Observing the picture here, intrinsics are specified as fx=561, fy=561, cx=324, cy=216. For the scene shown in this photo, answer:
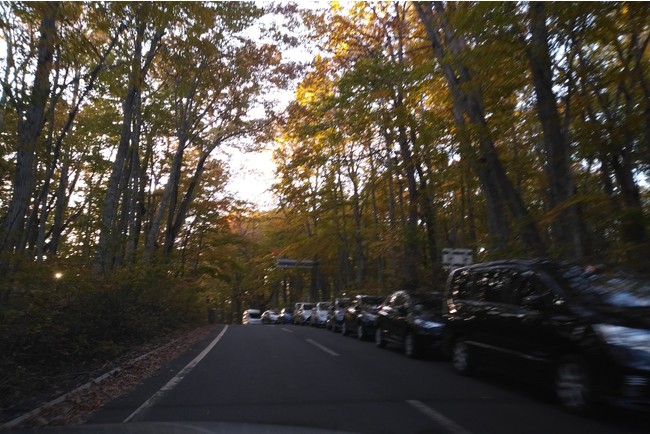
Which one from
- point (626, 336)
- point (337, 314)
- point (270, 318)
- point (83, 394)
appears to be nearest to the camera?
point (626, 336)

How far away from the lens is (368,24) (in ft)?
76.3

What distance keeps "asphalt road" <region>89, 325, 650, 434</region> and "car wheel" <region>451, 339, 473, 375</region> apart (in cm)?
23

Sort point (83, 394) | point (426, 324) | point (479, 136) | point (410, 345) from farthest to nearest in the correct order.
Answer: point (479, 136), point (410, 345), point (426, 324), point (83, 394)

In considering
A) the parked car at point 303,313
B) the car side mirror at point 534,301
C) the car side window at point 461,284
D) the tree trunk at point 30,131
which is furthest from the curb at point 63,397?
the parked car at point 303,313

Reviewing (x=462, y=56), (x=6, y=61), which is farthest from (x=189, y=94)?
(x=462, y=56)

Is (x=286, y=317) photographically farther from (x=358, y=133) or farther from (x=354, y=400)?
(x=354, y=400)

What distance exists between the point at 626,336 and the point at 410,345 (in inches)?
271

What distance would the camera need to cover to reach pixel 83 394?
8.24 m

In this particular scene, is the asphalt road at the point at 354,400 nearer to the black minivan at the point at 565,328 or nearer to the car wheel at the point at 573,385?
the car wheel at the point at 573,385

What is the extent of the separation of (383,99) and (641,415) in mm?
17912

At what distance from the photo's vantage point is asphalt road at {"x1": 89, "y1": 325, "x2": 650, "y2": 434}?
6.33m

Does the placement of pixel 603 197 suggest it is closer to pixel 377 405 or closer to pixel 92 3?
pixel 377 405

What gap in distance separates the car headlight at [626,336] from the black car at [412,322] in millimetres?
5956

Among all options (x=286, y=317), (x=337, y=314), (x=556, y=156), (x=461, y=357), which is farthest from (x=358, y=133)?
(x=286, y=317)
